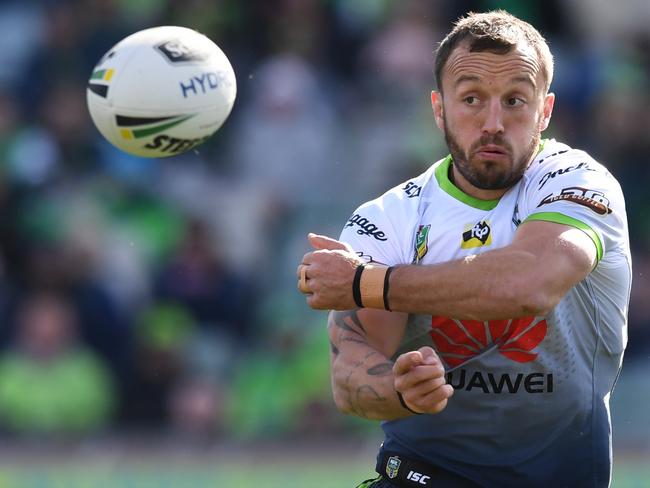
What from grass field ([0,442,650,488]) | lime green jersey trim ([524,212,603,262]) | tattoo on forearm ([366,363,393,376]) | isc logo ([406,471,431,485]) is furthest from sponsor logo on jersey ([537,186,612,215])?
grass field ([0,442,650,488])

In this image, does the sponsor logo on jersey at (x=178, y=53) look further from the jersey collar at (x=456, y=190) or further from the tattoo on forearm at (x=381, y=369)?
the tattoo on forearm at (x=381, y=369)

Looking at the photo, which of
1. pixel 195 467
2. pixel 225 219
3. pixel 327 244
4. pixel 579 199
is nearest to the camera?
pixel 579 199

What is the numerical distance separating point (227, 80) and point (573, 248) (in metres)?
2.55

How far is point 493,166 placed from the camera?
19.3 ft

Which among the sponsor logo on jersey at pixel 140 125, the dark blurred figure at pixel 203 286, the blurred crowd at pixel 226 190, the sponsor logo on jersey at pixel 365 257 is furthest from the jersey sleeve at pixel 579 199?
the dark blurred figure at pixel 203 286

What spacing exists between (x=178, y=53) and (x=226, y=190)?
6.71 meters

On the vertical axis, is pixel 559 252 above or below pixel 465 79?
below

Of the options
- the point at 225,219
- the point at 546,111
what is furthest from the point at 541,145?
the point at 225,219

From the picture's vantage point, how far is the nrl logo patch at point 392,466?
619 cm

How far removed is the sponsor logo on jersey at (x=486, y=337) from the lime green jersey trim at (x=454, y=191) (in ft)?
1.84

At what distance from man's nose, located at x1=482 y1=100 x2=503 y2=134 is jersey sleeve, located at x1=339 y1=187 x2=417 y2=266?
0.57 m

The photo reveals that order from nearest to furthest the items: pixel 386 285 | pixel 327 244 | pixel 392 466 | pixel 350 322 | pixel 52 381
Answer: pixel 386 285, pixel 327 244, pixel 350 322, pixel 392 466, pixel 52 381

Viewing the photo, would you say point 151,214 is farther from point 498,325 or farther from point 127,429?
point 498,325

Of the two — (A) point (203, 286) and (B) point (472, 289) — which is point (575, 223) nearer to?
(B) point (472, 289)
